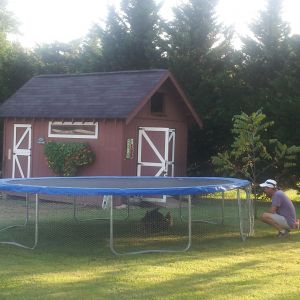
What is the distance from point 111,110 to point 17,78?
843 cm

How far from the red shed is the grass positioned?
6.00m

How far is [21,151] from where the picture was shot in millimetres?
18109

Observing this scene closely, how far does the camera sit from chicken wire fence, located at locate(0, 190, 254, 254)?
9883 millimetres

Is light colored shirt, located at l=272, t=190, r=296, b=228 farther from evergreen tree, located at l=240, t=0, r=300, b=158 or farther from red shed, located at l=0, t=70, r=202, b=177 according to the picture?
evergreen tree, located at l=240, t=0, r=300, b=158

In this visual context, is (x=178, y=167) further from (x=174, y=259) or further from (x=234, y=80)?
(x=174, y=259)

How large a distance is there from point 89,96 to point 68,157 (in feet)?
6.72

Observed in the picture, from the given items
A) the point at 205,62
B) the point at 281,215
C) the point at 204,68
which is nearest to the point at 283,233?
the point at 281,215

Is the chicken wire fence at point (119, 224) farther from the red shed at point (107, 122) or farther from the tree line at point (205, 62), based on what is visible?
the tree line at point (205, 62)

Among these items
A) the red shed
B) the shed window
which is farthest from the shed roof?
the shed window

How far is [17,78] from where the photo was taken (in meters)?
23.4

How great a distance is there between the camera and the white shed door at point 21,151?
17.9 m

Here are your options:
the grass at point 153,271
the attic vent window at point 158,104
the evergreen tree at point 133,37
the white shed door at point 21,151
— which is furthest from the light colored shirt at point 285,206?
the evergreen tree at point 133,37

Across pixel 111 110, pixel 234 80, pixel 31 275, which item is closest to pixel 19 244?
pixel 31 275

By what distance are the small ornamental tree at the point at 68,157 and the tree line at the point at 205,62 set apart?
521cm
